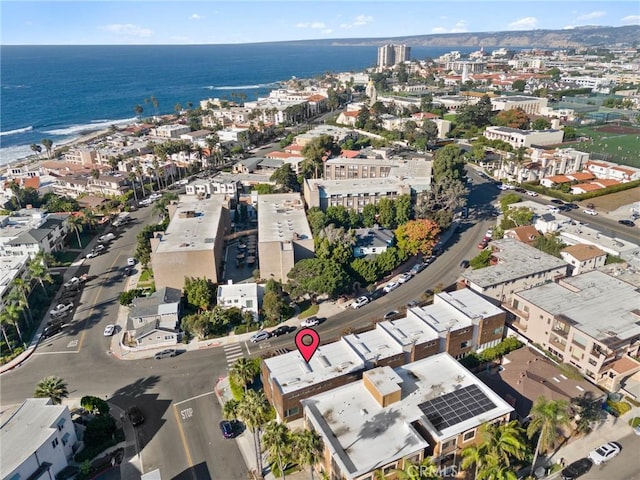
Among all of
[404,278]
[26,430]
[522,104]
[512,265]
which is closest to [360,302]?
[404,278]

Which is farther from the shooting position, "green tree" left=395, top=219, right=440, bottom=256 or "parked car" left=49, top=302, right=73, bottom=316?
"green tree" left=395, top=219, right=440, bottom=256

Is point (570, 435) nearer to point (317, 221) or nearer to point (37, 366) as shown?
point (317, 221)

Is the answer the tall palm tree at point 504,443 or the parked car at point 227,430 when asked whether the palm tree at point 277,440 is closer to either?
the parked car at point 227,430

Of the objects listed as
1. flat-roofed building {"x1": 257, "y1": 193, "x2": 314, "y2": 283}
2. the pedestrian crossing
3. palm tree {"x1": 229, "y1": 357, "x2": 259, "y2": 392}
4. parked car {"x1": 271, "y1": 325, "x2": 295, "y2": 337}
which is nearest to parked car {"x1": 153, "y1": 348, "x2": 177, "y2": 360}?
the pedestrian crossing

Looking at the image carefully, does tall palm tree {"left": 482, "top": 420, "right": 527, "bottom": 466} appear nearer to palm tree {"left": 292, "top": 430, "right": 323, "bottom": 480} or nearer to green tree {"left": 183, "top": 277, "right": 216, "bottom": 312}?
palm tree {"left": 292, "top": 430, "right": 323, "bottom": 480}

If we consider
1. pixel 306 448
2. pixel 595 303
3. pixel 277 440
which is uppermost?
pixel 277 440

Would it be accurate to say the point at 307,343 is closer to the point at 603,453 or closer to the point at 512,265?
the point at 603,453
